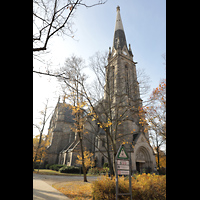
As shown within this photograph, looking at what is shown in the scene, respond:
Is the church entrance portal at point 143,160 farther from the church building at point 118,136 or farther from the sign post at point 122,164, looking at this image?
the sign post at point 122,164

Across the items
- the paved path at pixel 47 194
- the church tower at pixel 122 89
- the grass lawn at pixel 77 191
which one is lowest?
the grass lawn at pixel 77 191

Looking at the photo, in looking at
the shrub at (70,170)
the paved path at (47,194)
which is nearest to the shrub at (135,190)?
the paved path at (47,194)

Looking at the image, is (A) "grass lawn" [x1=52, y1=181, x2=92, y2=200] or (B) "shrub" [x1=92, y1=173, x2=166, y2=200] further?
(A) "grass lawn" [x1=52, y1=181, x2=92, y2=200]

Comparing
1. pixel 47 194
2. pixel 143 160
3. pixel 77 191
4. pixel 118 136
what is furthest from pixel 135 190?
pixel 143 160

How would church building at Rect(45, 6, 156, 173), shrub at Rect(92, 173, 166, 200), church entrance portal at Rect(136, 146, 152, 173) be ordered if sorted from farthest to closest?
1. church entrance portal at Rect(136, 146, 152, 173)
2. church building at Rect(45, 6, 156, 173)
3. shrub at Rect(92, 173, 166, 200)

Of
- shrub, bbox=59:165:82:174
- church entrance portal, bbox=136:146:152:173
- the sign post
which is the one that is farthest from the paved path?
church entrance portal, bbox=136:146:152:173

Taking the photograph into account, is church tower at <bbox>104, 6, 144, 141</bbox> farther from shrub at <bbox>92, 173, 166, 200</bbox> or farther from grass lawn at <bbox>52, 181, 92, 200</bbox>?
grass lawn at <bbox>52, 181, 92, 200</bbox>

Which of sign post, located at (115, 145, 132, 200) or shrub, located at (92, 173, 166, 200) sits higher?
sign post, located at (115, 145, 132, 200)

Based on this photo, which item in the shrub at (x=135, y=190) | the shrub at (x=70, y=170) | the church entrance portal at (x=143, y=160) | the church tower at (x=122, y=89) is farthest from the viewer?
the church entrance portal at (x=143, y=160)

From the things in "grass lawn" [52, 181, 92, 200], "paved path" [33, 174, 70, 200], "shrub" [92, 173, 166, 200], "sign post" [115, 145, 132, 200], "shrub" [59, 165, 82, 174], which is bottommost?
"shrub" [59, 165, 82, 174]

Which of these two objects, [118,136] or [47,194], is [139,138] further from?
[47,194]
